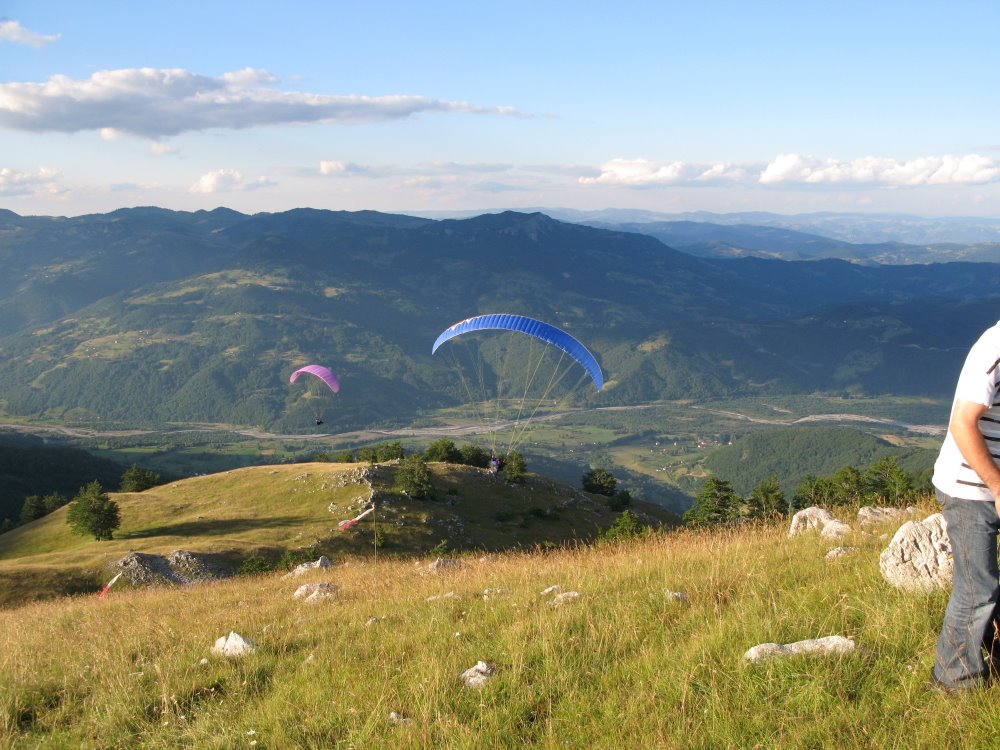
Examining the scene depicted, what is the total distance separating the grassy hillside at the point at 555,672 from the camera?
5062 millimetres

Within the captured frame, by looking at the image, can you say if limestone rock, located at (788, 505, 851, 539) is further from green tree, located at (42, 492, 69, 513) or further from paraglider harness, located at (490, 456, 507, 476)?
green tree, located at (42, 492, 69, 513)

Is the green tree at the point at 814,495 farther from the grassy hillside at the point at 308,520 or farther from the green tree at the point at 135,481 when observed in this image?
the green tree at the point at 135,481

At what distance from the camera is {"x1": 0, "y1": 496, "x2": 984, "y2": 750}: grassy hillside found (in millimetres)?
5062

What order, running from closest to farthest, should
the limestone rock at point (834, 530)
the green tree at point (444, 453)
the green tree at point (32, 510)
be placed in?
the limestone rock at point (834, 530)
the green tree at point (32, 510)
the green tree at point (444, 453)

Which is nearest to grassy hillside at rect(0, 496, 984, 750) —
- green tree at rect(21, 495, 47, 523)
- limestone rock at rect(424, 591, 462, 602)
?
limestone rock at rect(424, 591, 462, 602)

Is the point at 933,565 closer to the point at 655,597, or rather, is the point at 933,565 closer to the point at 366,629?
the point at 655,597

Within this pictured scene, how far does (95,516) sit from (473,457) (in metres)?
39.8

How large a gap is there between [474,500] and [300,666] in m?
56.3

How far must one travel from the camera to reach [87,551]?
4250cm

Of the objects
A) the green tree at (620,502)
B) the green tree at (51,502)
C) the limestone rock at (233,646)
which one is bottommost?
the green tree at (51,502)

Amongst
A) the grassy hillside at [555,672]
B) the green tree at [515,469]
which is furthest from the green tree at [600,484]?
the grassy hillside at [555,672]

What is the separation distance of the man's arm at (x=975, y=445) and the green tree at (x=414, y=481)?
55.4m

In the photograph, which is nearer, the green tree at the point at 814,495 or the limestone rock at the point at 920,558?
the limestone rock at the point at 920,558

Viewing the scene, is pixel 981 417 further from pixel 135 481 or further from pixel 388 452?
pixel 135 481
